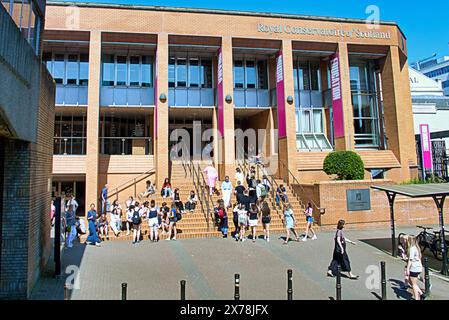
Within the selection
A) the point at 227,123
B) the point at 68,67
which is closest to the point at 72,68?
the point at 68,67

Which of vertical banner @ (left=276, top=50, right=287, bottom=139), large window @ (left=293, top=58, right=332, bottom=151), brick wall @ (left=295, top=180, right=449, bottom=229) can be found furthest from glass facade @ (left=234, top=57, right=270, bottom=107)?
brick wall @ (left=295, top=180, right=449, bottom=229)

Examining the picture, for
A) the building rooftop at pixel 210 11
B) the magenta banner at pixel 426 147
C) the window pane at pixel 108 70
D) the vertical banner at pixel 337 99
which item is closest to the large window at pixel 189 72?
the building rooftop at pixel 210 11

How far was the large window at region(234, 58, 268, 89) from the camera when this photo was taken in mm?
22547

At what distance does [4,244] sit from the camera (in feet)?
→ 22.2

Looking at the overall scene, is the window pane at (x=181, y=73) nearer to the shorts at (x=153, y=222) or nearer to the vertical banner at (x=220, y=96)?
the vertical banner at (x=220, y=96)

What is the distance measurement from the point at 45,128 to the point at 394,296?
31.1 ft

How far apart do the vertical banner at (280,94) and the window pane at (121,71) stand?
965cm

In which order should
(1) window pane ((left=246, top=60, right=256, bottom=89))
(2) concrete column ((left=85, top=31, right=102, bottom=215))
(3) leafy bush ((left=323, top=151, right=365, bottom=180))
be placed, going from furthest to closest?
(1) window pane ((left=246, top=60, right=256, bottom=89)), (2) concrete column ((left=85, top=31, right=102, bottom=215)), (3) leafy bush ((left=323, top=151, right=365, bottom=180))

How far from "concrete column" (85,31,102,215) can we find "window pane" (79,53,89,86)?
260 centimetres

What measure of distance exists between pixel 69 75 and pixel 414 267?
67.6 ft

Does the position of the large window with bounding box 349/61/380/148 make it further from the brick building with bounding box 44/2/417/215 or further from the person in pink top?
the person in pink top

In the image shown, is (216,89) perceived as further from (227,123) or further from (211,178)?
(211,178)
